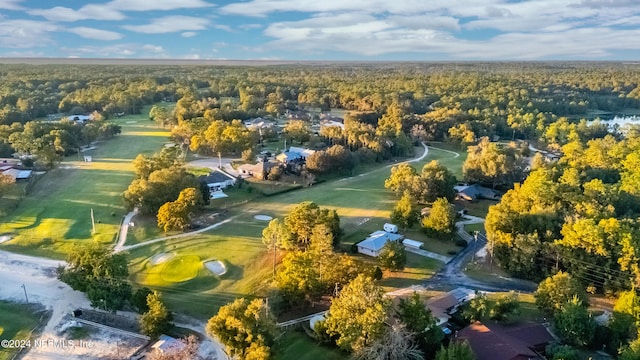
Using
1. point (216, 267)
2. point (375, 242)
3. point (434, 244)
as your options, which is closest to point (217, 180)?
point (216, 267)

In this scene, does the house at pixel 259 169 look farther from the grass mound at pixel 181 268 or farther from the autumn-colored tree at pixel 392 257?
the autumn-colored tree at pixel 392 257

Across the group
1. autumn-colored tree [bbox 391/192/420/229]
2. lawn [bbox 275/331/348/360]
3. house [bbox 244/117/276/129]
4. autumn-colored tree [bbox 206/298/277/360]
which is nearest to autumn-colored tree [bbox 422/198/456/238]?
autumn-colored tree [bbox 391/192/420/229]

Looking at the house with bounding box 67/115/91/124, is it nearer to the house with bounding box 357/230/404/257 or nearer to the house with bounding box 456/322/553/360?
the house with bounding box 357/230/404/257

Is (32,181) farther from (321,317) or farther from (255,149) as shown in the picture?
(321,317)

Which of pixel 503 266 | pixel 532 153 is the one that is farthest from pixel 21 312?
pixel 532 153

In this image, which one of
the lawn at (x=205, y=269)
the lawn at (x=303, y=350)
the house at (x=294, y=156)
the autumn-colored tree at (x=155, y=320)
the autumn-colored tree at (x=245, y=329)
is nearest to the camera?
the autumn-colored tree at (x=245, y=329)

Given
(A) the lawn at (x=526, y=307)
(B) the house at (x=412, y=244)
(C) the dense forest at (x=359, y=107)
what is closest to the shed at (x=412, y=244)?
(B) the house at (x=412, y=244)

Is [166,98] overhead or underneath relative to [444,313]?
overhead
